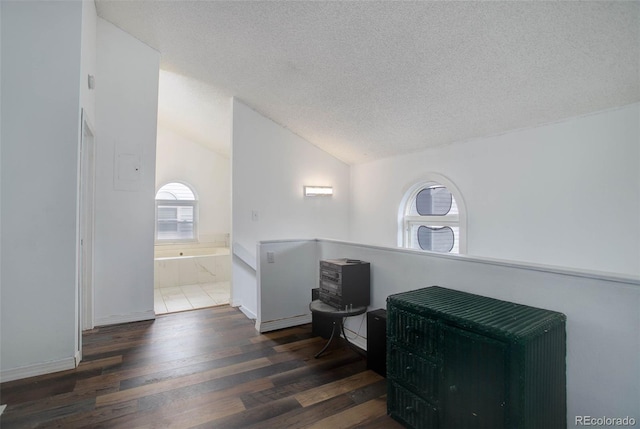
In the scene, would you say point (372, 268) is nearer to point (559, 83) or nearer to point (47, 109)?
point (559, 83)

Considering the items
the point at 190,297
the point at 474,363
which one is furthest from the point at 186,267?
the point at 474,363

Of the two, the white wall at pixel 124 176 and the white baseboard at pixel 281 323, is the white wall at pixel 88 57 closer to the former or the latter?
the white wall at pixel 124 176

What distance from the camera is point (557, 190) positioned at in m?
2.59

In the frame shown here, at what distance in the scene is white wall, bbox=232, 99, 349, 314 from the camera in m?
4.06

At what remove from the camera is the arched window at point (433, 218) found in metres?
3.49

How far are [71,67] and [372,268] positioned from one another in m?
2.95

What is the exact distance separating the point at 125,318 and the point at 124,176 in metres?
1.58

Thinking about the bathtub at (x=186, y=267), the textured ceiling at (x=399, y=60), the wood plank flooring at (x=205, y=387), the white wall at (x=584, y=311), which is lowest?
the wood plank flooring at (x=205, y=387)

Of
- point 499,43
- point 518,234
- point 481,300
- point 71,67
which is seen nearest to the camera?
A: point 481,300

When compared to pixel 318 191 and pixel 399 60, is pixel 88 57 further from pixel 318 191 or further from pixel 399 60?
pixel 318 191

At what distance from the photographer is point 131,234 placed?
3.52 m

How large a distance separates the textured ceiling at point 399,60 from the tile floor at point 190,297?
2.67 meters

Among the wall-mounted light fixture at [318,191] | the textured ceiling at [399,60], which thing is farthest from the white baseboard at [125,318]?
the textured ceiling at [399,60]

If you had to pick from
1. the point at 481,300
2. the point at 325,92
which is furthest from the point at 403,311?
the point at 325,92
